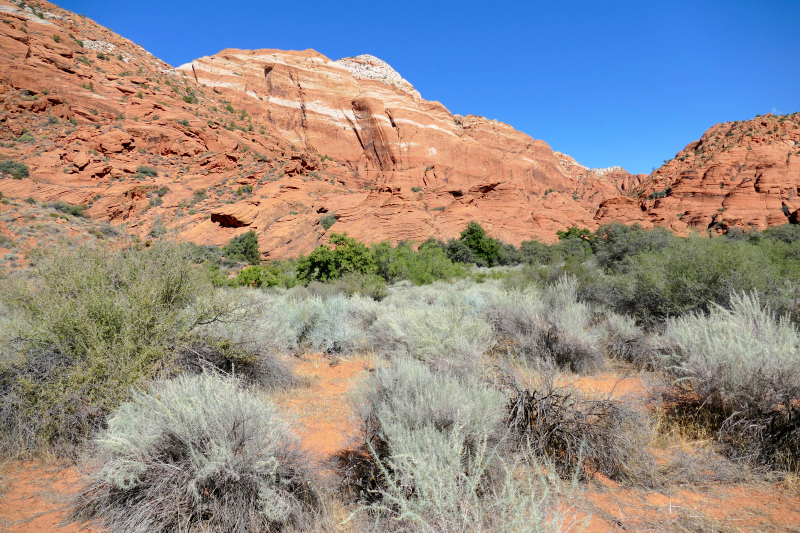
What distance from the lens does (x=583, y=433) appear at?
2.77 metres

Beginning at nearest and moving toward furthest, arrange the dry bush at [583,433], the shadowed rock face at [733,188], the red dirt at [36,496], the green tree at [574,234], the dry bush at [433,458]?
the dry bush at [433,458] < the red dirt at [36,496] < the dry bush at [583,433] < the green tree at [574,234] < the shadowed rock face at [733,188]

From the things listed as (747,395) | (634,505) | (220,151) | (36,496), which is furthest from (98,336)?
(220,151)

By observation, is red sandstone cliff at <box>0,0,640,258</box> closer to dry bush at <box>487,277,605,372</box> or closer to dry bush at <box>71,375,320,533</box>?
dry bush at <box>71,375,320,533</box>

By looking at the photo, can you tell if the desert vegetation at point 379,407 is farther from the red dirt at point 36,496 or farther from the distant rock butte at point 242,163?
the distant rock butte at point 242,163

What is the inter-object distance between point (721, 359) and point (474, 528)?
3.04 meters

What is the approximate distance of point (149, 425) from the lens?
236cm

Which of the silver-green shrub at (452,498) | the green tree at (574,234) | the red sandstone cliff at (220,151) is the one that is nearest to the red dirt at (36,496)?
the silver-green shrub at (452,498)

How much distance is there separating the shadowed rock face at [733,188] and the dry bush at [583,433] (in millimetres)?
40387

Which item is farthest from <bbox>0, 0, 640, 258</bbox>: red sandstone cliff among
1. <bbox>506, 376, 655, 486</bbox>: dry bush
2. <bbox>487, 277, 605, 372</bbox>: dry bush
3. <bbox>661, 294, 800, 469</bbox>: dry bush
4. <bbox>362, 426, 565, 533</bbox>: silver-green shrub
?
<bbox>661, 294, 800, 469</bbox>: dry bush

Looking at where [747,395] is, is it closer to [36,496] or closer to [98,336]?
[36,496]

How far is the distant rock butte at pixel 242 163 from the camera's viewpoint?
92.6ft

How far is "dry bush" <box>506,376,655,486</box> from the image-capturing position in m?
2.68

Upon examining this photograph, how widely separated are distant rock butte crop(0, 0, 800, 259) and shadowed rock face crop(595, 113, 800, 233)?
17cm

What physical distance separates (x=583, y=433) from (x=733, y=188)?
47.7 metres
